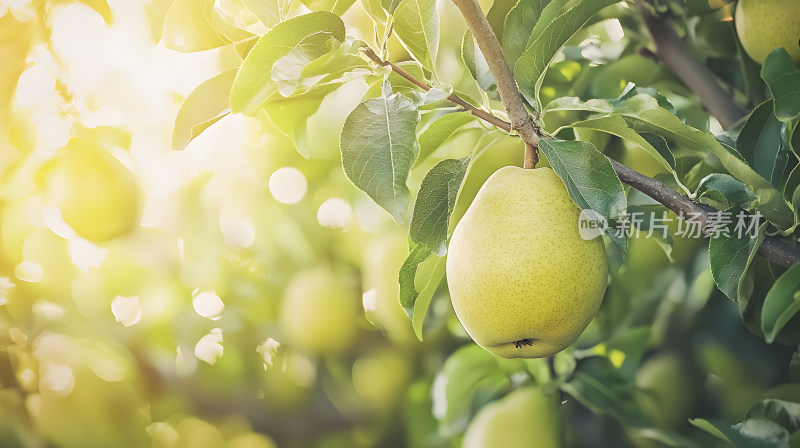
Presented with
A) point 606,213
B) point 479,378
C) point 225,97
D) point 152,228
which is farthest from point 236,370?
point 606,213

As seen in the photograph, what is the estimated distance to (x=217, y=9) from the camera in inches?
18.3

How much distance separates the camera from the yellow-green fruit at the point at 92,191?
0.87 m

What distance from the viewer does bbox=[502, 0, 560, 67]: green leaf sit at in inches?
19.3

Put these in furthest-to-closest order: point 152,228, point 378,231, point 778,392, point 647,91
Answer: point 152,228 < point 378,231 < point 778,392 < point 647,91

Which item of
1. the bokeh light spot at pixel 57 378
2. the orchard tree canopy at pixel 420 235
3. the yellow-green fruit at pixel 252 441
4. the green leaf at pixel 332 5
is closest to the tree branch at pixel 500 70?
the orchard tree canopy at pixel 420 235

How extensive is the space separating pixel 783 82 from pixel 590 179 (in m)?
0.16

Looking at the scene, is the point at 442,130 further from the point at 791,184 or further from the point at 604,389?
the point at 604,389

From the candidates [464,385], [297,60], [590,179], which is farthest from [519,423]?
[297,60]

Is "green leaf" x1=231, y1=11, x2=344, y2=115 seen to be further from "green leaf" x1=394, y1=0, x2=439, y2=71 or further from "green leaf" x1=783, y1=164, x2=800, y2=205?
"green leaf" x1=783, y1=164, x2=800, y2=205

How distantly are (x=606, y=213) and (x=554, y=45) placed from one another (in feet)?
0.42

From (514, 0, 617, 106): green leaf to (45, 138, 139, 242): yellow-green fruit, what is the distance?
0.63 meters

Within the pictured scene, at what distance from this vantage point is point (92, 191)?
873mm

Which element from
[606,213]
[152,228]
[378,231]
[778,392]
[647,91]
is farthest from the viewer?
[152,228]

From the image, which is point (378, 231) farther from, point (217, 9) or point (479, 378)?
point (217, 9)
